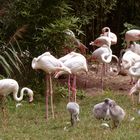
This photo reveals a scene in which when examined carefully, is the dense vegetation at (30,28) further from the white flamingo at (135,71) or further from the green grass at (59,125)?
the white flamingo at (135,71)

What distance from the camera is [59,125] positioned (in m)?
7.68

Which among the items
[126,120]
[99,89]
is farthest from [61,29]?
[126,120]

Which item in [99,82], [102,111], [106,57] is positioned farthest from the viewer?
[99,82]

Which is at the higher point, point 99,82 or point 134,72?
point 134,72

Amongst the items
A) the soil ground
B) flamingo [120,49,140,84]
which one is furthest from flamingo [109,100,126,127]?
the soil ground

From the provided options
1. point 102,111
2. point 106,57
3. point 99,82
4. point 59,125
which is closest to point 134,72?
point 106,57

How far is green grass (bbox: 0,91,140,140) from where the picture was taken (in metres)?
6.88

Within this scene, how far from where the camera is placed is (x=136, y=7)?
1588 cm

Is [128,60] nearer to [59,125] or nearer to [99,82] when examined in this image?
[99,82]

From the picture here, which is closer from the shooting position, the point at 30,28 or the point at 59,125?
the point at 59,125

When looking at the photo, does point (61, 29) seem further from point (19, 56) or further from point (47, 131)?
point (47, 131)

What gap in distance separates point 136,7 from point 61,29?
649 centimetres

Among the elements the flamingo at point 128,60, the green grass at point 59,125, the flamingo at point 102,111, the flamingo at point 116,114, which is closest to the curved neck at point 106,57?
the flamingo at point 128,60

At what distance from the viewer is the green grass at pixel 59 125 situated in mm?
6883
